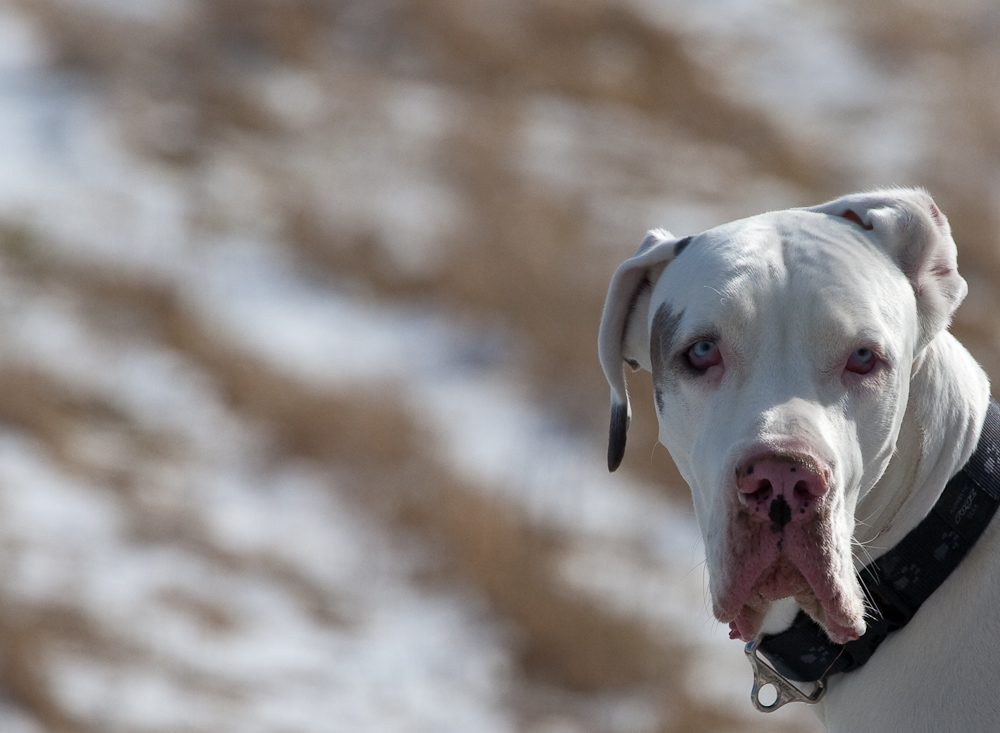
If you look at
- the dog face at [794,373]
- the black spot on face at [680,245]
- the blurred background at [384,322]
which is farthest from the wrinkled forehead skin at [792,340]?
the blurred background at [384,322]

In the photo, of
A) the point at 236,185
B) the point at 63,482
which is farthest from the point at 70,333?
the point at 236,185

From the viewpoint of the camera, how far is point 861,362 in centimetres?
207

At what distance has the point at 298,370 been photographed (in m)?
9.56

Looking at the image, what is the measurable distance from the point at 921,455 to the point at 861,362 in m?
0.26

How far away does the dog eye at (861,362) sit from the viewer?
6.78 ft

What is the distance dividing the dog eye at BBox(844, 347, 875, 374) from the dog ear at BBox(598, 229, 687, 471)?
19.3 inches

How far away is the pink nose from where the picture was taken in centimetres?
191

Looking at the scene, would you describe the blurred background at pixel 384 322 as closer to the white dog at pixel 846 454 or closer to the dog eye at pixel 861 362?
the white dog at pixel 846 454

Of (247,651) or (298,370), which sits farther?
(298,370)

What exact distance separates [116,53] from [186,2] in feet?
4.76

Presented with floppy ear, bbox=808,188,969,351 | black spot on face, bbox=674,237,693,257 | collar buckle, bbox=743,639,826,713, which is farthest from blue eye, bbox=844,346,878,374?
collar buckle, bbox=743,639,826,713

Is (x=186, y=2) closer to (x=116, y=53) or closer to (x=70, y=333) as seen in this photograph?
(x=116, y=53)

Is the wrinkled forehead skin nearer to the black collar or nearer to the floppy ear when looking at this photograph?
the floppy ear

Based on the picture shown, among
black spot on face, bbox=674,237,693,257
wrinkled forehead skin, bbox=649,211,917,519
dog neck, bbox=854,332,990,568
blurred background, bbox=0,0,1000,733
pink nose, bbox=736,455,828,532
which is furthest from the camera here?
blurred background, bbox=0,0,1000,733
